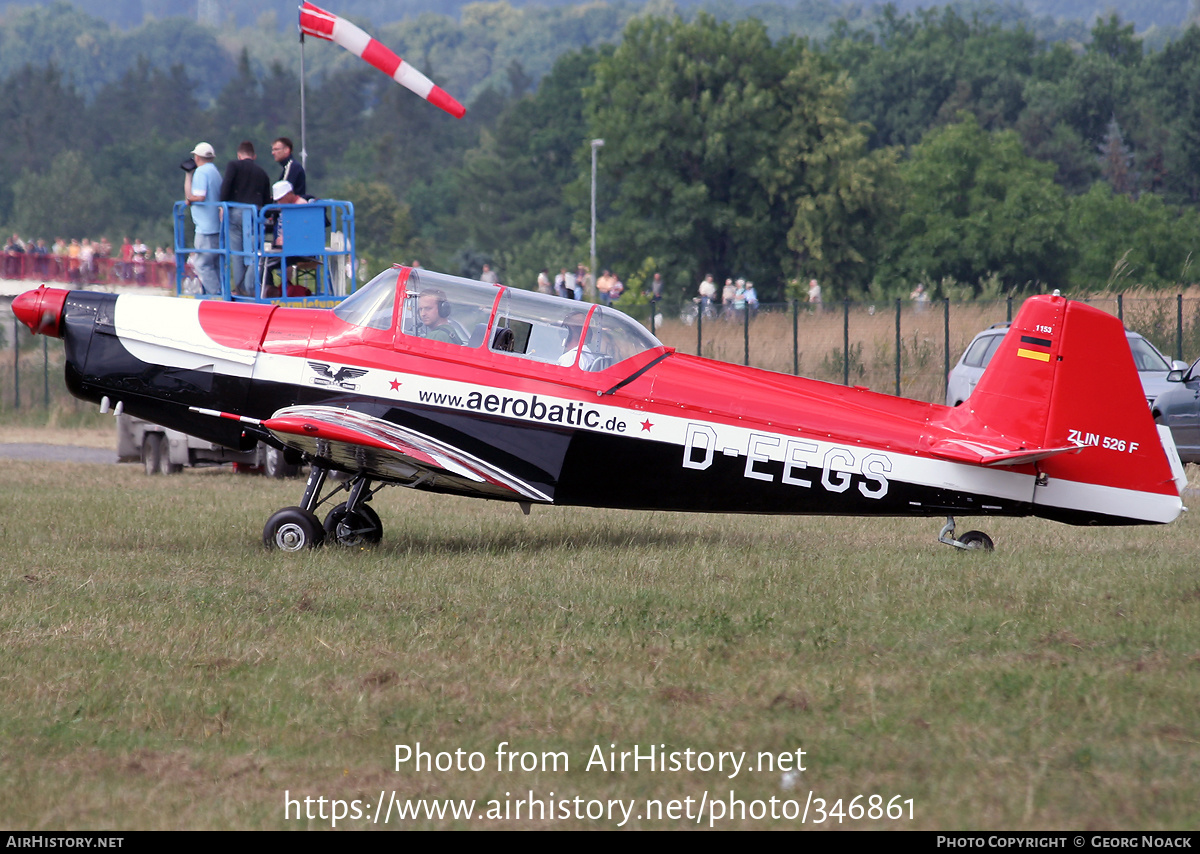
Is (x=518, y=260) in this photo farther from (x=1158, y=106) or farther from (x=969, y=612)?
(x=969, y=612)

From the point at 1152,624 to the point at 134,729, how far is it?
5.70 m

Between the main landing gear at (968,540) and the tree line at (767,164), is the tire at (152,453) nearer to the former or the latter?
the main landing gear at (968,540)

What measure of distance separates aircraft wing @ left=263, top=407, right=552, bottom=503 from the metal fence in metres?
17.3

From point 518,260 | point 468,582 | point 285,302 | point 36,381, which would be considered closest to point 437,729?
point 468,582

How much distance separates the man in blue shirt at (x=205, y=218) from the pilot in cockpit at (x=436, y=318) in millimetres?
4780

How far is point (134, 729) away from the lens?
234 inches

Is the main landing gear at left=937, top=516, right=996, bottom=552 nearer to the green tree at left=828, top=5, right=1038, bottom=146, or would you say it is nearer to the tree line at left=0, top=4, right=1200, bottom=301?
the tree line at left=0, top=4, right=1200, bottom=301

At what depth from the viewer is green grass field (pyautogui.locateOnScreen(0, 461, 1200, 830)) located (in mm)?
5086

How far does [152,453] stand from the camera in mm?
18875

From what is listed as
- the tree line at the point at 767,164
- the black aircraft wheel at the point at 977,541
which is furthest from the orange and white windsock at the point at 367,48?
the tree line at the point at 767,164

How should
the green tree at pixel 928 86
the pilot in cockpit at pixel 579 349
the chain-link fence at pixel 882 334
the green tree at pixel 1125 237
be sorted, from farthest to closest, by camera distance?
the green tree at pixel 928 86, the green tree at pixel 1125 237, the chain-link fence at pixel 882 334, the pilot in cockpit at pixel 579 349

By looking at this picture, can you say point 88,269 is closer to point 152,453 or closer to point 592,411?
point 152,453

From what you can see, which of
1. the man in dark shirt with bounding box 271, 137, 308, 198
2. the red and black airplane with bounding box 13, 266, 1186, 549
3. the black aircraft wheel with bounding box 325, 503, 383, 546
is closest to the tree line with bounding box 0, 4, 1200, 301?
the man in dark shirt with bounding box 271, 137, 308, 198

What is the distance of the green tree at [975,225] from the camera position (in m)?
59.6
